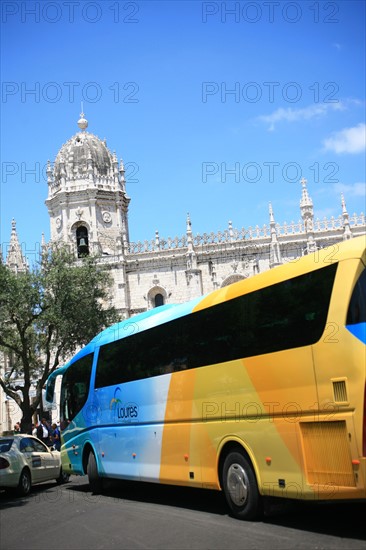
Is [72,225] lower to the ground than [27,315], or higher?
higher

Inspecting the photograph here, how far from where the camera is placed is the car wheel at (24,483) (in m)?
14.2

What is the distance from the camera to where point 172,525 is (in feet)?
29.8

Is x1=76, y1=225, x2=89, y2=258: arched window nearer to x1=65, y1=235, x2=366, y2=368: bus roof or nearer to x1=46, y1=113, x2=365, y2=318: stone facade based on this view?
x1=46, y1=113, x2=365, y2=318: stone facade

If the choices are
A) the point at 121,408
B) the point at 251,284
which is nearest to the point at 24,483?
the point at 121,408

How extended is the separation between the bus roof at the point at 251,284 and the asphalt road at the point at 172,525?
319 centimetres

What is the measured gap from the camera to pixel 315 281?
8094mm

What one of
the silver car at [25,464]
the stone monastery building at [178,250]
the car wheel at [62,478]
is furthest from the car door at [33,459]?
the stone monastery building at [178,250]

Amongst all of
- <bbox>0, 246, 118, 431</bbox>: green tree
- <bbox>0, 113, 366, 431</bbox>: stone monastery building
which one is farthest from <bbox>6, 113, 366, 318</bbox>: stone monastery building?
<bbox>0, 246, 118, 431</bbox>: green tree

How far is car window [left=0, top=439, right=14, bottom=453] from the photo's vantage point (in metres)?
14.5

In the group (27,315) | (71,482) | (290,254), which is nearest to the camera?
(71,482)

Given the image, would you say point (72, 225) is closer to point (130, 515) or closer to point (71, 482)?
point (71, 482)

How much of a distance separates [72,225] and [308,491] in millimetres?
40403

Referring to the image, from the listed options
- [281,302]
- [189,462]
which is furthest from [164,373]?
[281,302]

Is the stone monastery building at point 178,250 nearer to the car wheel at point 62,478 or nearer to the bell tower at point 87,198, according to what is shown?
the bell tower at point 87,198
